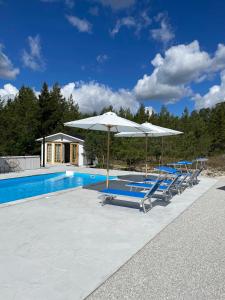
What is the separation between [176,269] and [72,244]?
171cm

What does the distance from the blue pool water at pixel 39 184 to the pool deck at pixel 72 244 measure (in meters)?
3.60

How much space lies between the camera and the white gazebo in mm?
21000

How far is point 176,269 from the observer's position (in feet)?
11.5

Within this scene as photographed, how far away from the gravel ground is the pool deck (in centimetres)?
3

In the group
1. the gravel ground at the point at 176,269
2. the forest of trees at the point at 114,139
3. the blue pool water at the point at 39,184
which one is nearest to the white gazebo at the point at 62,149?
the forest of trees at the point at 114,139

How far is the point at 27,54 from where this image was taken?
16406mm

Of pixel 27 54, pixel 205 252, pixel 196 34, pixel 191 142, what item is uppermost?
pixel 196 34

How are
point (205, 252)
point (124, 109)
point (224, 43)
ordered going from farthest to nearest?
point (124, 109), point (224, 43), point (205, 252)

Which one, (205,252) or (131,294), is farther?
(205,252)

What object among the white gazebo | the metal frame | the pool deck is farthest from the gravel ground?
the white gazebo

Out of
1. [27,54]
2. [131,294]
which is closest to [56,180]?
[27,54]

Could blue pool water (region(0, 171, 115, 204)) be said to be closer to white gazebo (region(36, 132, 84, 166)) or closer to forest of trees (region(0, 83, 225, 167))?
forest of trees (region(0, 83, 225, 167))

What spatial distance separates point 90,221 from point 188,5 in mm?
13609

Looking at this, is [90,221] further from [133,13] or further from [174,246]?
[133,13]
